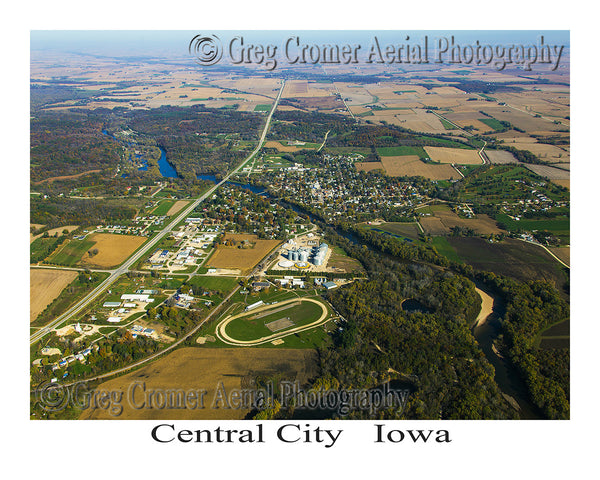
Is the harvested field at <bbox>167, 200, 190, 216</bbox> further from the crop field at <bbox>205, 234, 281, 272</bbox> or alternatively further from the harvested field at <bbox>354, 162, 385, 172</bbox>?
the harvested field at <bbox>354, 162, 385, 172</bbox>

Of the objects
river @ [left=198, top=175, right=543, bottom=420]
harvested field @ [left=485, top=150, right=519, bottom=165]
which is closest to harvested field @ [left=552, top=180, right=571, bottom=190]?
harvested field @ [left=485, top=150, right=519, bottom=165]

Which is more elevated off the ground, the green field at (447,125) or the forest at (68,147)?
the green field at (447,125)

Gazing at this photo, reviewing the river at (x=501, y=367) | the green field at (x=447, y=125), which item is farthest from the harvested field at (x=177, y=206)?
the green field at (x=447, y=125)

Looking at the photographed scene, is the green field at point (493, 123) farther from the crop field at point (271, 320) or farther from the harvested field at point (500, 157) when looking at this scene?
the crop field at point (271, 320)

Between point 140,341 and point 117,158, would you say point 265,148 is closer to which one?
point 117,158

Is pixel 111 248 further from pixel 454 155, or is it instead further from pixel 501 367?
pixel 454 155

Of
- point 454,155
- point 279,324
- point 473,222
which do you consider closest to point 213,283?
point 279,324

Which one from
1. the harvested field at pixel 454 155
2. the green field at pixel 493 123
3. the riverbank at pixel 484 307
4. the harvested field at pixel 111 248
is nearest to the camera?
the riverbank at pixel 484 307
